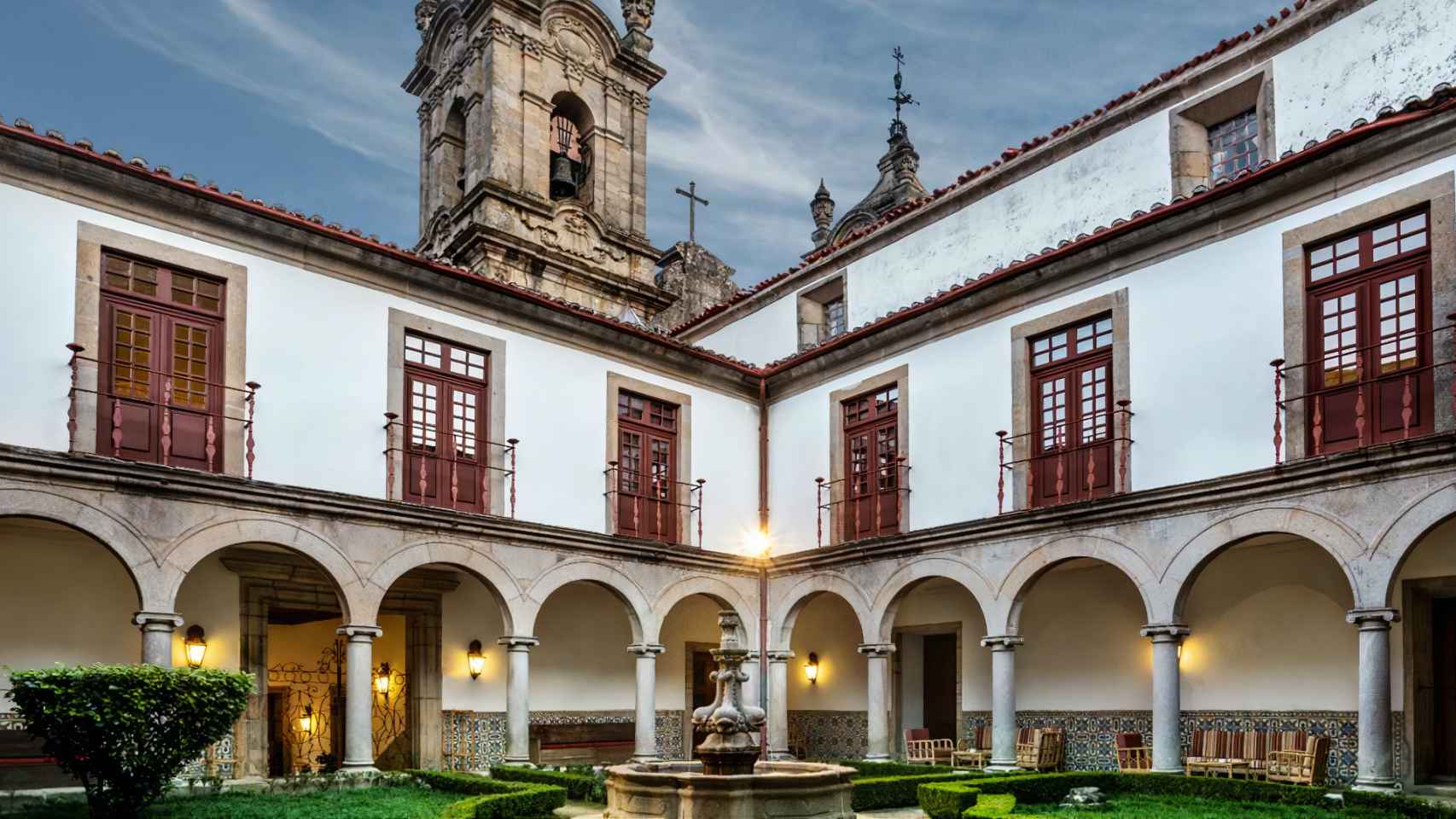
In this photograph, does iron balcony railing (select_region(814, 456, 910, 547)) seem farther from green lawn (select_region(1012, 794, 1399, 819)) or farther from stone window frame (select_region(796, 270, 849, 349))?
green lawn (select_region(1012, 794, 1399, 819))

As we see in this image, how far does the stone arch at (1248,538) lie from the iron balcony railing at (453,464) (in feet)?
25.4

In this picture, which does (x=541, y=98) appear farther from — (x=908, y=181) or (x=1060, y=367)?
(x=1060, y=367)

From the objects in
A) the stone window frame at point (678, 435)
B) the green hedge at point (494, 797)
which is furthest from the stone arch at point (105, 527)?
the stone window frame at point (678, 435)

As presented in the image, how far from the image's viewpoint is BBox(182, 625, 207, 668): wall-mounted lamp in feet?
44.9

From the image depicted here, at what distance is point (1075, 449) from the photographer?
14133mm

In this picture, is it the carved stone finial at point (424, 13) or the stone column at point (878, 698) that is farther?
the carved stone finial at point (424, 13)

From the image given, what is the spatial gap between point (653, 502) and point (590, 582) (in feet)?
4.95

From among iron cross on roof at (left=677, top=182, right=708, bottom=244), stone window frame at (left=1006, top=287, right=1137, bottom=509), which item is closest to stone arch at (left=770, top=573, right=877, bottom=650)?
stone window frame at (left=1006, top=287, right=1137, bottom=509)

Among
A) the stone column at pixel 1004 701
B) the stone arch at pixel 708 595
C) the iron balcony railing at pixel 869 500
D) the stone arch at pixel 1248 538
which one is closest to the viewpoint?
the stone arch at pixel 1248 538

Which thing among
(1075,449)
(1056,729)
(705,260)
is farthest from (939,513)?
(705,260)

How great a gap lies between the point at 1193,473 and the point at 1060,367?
241 centimetres

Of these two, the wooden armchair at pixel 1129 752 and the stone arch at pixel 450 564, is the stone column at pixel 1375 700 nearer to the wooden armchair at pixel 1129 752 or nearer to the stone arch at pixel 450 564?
the wooden armchair at pixel 1129 752

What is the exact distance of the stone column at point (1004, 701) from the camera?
47.0 feet

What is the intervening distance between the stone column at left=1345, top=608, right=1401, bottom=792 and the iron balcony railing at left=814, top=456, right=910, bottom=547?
20.6ft
